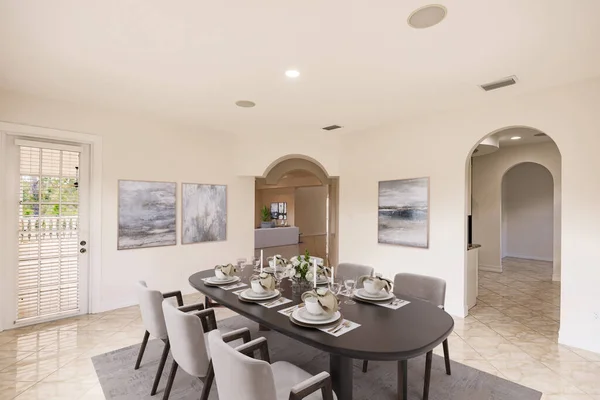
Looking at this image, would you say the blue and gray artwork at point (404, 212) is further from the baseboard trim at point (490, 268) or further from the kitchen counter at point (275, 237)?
the kitchen counter at point (275, 237)

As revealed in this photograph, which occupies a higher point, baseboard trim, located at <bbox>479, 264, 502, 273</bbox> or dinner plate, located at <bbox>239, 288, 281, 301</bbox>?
dinner plate, located at <bbox>239, 288, 281, 301</bbox>

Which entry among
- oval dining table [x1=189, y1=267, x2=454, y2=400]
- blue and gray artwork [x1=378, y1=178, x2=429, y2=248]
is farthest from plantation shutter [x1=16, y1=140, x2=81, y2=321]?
blue and gray artwork [x1=378, y1=178, x2=429, y2=248]

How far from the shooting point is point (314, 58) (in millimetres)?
2703

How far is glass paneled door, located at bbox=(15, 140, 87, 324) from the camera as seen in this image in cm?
368

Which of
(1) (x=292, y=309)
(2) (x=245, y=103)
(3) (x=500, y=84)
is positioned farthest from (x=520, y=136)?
(1) (x=292, y=309)

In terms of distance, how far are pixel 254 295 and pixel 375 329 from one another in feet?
3.21

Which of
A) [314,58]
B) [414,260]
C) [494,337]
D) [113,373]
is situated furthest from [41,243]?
[494,337]

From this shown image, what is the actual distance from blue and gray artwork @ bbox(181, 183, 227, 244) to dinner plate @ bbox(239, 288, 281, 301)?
111 inches

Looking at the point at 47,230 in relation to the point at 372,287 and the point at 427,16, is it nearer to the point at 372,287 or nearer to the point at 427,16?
the point at 372,287

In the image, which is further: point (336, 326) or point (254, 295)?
point (254, 295)

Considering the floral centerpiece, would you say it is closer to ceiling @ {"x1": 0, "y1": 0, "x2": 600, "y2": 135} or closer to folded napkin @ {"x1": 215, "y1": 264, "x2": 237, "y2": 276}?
folded napkin @ {"x1": 215, "y1": 264, "x2": 237, "y2": 276}

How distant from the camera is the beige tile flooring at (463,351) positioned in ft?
8.28

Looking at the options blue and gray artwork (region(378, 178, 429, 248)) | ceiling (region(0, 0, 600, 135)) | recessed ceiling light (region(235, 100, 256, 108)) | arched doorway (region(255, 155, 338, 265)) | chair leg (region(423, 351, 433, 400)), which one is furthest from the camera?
arched doorway (region(255, 155, 338, 265))

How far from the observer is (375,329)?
185 cm
